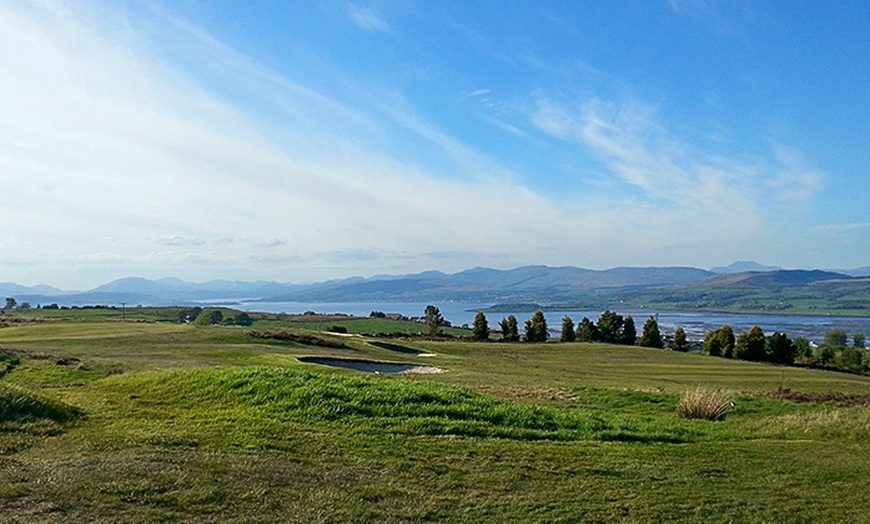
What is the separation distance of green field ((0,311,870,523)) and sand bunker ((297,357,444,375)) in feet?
56.1

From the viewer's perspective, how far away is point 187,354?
3366 centimetres

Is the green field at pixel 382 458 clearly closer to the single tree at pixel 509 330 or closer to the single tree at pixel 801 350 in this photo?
the single tree at pixel 509 330

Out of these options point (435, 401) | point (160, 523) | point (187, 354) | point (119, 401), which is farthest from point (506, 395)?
point (187, 354)

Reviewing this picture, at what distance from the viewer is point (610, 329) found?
98.1m

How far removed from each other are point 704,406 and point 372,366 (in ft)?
→ 72.4

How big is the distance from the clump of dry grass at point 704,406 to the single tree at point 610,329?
267ft

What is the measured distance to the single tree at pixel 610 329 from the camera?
97625mm

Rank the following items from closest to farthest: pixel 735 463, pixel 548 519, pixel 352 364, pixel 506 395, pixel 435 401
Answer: pixel 548 519
pixel 735 463
pixel 435 401
pixel 506 395
pixel 352 364

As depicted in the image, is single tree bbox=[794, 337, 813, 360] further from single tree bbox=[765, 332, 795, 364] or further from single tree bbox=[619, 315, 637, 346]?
single tree bbox=[619, 315, 637, 346]

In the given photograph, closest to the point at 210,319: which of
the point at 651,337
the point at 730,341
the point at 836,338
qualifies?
the point at 651,337

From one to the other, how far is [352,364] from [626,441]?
2463 cm

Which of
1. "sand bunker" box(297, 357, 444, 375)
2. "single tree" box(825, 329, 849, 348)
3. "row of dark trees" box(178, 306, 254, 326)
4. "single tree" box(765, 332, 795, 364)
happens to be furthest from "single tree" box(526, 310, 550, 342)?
"sand bunker" box(297, 357, 444, 375)

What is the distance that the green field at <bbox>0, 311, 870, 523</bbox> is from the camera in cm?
731

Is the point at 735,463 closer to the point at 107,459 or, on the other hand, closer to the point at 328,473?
the point at 328,473
